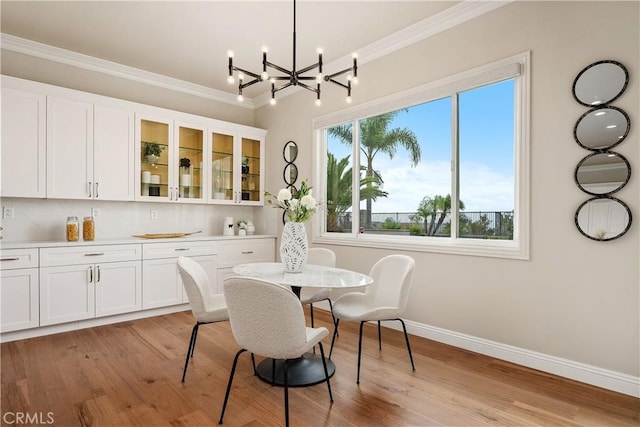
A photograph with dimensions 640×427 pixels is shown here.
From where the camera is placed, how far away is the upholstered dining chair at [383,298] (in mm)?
2525

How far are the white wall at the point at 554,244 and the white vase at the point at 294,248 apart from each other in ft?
4.32

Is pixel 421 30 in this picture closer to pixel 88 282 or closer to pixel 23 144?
pixel 23 144

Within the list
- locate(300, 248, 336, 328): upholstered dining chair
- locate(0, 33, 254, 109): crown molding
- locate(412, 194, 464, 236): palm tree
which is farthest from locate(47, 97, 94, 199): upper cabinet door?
locate(412, 194, 464, 236): palm tree

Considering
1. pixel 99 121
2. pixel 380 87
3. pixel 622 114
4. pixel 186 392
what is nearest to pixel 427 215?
pixel 380 87

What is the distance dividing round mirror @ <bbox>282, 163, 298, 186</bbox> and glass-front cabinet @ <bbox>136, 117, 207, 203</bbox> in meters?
1.07

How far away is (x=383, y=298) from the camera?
2926 mm

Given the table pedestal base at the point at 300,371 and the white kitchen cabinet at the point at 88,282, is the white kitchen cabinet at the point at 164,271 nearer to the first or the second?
the white kitchen cabinet at the point at 88,282

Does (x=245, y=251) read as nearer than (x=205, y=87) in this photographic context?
Yes

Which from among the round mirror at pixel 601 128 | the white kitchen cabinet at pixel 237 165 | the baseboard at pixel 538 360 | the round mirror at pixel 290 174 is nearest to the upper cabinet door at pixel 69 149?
the white kitchen cabinet at pixel 237 165

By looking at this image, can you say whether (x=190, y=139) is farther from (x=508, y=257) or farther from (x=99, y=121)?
(x=508, y=257)

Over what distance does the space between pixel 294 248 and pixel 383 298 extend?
88cm

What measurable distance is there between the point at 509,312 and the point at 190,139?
397 cm

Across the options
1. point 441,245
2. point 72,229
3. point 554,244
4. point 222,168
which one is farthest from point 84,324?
point 554,244

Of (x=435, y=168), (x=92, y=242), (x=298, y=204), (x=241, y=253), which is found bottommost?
(x=241, y=253)
